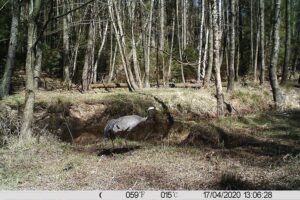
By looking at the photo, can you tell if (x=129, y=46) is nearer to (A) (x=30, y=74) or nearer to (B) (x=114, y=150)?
(A) (x=30, y=74)

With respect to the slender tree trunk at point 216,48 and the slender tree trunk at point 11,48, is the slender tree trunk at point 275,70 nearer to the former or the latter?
the slender tree trunk at point 216,48

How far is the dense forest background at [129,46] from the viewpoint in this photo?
14.6 m

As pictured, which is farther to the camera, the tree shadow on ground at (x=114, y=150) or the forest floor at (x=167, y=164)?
the tree shadow on ground at (x=114, y=150)

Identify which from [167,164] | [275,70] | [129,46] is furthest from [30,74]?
[129,46]

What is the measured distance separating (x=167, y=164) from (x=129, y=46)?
21980mm

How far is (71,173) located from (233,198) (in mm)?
3460

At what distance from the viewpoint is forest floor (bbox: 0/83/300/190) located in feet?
24.2

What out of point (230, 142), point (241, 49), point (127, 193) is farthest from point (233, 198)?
point (241, 49)

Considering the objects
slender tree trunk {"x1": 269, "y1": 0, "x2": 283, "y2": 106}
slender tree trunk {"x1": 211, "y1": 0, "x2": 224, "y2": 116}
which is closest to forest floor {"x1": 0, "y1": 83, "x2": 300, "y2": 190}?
slender tree trunk {"x1": 211, "y1": 0, "x2": 224, "y2": 116}

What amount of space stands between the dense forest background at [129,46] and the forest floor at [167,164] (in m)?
1.76

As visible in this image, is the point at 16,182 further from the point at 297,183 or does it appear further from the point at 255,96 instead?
the point at 255,96

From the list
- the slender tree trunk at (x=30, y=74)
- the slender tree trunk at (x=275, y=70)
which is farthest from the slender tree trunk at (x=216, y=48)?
the slender tree trunk at (x=30, y=74)

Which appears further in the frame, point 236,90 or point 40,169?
point 236,90

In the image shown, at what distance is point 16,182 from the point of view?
25.6 feet
